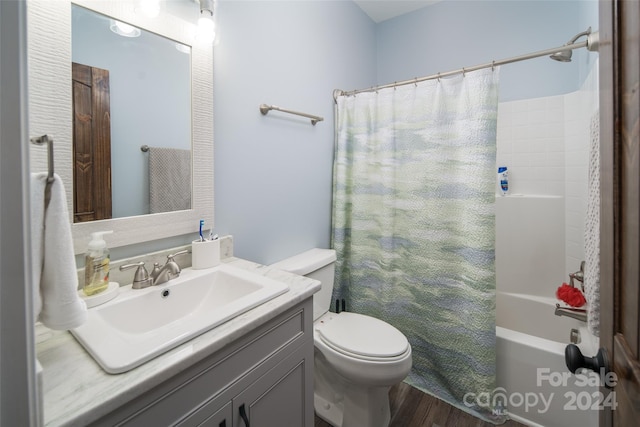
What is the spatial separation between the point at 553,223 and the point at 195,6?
8.16 feet

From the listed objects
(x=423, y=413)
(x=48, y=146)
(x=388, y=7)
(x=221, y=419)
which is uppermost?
(x=388, y=7)

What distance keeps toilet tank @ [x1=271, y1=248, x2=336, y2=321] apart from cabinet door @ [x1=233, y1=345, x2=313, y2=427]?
52cm

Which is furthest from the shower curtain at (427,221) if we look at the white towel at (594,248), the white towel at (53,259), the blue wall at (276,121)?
the white towel at (53,259)

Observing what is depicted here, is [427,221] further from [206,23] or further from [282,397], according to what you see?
[206,23]

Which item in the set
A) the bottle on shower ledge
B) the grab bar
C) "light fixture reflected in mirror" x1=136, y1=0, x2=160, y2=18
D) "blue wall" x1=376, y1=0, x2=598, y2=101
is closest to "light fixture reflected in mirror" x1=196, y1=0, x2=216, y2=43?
"light fixture reflected in mirror" x1=136, y1=0, x2=160, y2=18

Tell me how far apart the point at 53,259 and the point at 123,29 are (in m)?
0.87

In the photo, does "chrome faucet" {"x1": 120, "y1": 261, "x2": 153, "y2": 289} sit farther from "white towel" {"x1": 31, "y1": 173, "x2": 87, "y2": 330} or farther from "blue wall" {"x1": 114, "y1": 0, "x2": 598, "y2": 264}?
"white towel" {"x1": 31, "y1": 173, "x2": 87, "y2": 330}

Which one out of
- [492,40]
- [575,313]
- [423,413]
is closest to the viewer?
[575,313]

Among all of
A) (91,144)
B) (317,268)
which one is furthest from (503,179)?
(91,144)

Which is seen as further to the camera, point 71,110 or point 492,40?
point 492,40

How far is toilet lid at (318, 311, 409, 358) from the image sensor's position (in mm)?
1303

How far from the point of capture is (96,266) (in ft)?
2.87

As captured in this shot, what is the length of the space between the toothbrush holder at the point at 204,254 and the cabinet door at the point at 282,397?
508 mm

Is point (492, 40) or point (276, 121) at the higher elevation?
point (492, 40)
